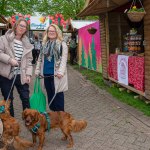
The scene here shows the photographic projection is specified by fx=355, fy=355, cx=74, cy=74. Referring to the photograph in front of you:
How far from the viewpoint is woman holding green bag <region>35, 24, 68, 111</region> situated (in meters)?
6.05

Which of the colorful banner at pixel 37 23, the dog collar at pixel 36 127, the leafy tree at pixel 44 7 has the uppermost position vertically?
the leafy tree at pixel 44 7

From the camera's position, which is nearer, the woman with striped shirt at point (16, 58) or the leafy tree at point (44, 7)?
the woman with striped shirt at point (16, 58)

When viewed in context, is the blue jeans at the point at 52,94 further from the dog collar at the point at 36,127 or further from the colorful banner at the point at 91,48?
the colorful banner at the point at 91,48

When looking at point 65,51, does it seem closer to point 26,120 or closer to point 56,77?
point 56,77

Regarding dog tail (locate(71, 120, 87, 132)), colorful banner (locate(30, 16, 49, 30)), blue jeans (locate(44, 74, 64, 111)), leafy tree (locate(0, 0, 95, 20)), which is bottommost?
dog tail (locate(71, 120, 87, 132))

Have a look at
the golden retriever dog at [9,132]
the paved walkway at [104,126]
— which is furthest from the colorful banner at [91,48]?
the golden retriever dog at [9,132]

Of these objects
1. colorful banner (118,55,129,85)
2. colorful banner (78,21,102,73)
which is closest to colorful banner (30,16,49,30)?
colorful banner (78,21,102,73)

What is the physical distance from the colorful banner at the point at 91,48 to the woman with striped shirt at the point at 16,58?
968 centimetres

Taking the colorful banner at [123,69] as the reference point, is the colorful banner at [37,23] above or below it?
above

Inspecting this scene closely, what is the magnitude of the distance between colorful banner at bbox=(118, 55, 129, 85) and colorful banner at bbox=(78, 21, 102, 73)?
15.9ft

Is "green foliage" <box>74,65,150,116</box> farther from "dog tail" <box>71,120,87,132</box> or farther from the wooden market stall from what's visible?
"dog tail" <box>71,120,87,132</box>

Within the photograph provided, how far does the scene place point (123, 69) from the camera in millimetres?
10656

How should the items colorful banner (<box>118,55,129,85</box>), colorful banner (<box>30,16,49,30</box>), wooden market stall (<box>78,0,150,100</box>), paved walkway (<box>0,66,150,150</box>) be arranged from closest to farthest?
paved walkway (<box>0,66,150,150</box>), wooden market stall (<box>78,0,150,100</box>), colorful banner (<box>118,55,129,85</box>), colorful banner (<box>30,16,49,30</box>)

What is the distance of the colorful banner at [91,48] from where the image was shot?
52.5 ft
